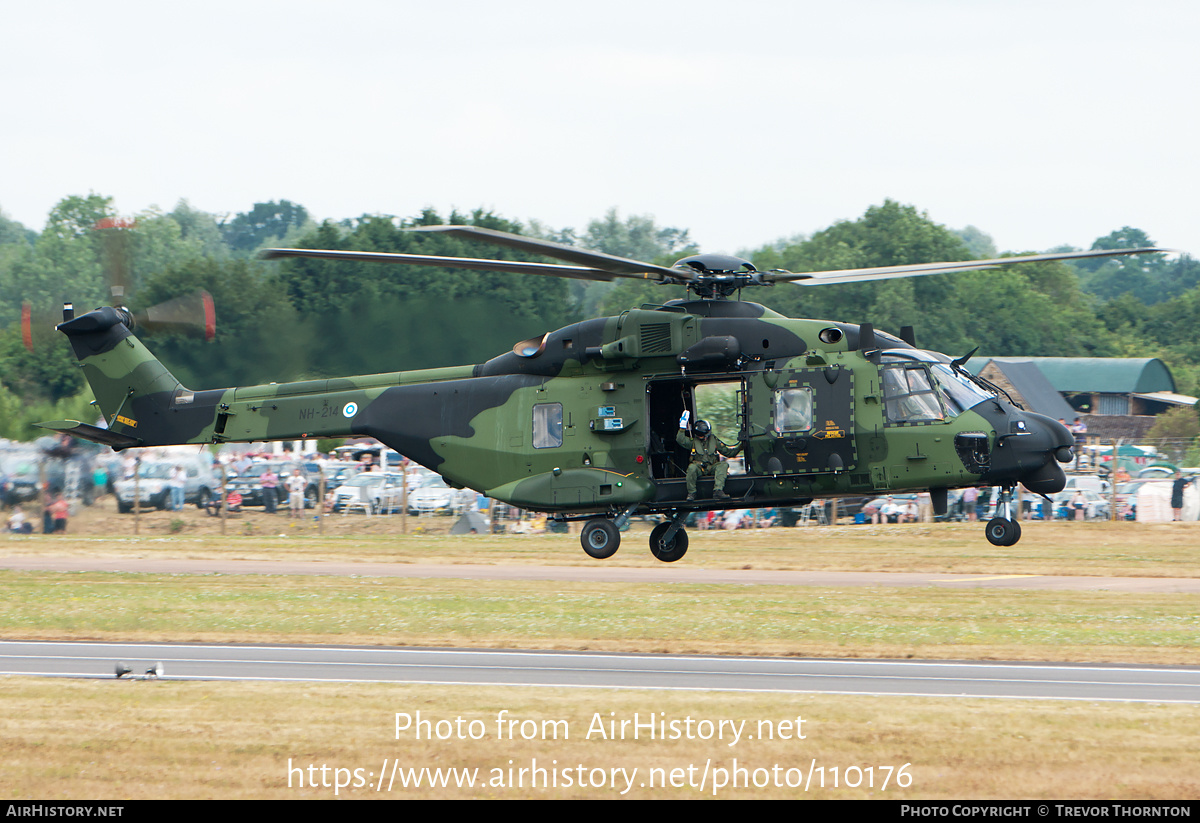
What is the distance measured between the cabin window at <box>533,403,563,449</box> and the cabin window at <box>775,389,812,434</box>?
3300mm

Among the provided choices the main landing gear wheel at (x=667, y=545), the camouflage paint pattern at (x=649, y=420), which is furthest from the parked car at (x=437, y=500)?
the main landing gear wheel at (x=667, y=545)

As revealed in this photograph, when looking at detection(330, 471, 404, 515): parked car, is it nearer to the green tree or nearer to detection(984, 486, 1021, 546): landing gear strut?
detection(984, 486, 1021, 546): landing gear strut

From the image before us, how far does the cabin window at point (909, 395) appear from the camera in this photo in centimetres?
1795

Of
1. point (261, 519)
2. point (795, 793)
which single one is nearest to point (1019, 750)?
point (795, 793)

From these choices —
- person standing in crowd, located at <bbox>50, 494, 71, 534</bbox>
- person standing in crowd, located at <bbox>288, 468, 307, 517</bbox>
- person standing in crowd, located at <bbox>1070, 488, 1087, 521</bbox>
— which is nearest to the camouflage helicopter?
person standing in crowd, located at <bbox>50, 494, 71, 534</bbox>

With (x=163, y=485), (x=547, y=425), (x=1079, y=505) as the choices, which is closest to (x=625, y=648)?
(x=547, y=425)

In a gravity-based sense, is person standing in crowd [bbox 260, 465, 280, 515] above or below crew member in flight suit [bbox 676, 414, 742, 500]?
below

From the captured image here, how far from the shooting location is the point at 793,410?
18297 millimetres

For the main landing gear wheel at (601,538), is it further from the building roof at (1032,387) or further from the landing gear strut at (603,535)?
the building roof at (1032,387)

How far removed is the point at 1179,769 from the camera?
531 inches

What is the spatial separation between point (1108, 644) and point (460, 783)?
41.5ft

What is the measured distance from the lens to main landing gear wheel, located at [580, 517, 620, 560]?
19031 mm

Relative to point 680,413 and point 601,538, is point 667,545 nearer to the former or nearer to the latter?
point 601,538

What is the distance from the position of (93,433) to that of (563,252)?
32.3 ft
